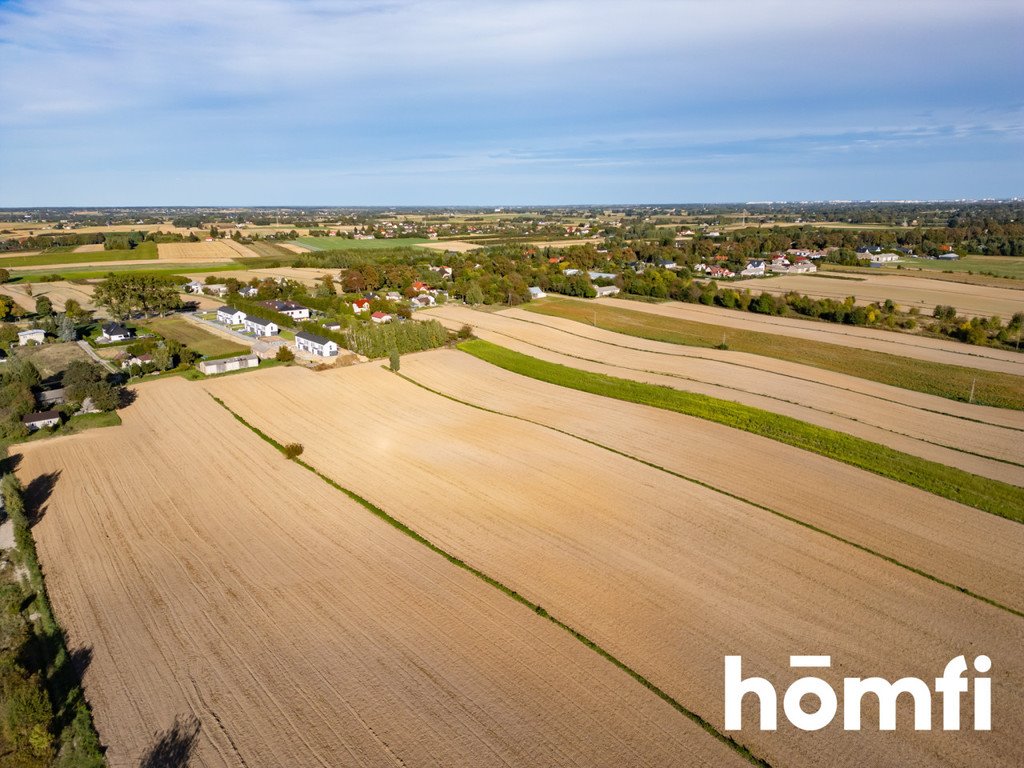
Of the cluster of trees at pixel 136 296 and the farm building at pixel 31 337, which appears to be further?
the cluster of trees at pixel 136 296

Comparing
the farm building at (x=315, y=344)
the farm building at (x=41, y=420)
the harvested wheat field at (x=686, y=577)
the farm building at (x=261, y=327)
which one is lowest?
the harvested wheat field at (x=686, y=577)

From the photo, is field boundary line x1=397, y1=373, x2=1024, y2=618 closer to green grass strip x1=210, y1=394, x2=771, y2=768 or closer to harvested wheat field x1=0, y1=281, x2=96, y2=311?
green grass strip x1=210, y1=394, x2=771, y2=768

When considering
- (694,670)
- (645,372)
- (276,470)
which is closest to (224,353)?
(276,470)

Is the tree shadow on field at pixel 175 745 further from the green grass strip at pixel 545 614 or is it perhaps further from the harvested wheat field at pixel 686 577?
the harvested wheat field at pixel 686 577

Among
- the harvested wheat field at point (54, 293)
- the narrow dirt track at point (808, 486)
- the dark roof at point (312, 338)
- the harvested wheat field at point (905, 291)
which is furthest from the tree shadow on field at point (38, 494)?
the harvested wheat field at point (905, 291)

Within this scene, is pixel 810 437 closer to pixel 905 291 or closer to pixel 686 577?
pixel 686 577

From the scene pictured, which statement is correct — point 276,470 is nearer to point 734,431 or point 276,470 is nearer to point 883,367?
point 734,431
